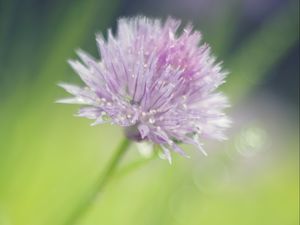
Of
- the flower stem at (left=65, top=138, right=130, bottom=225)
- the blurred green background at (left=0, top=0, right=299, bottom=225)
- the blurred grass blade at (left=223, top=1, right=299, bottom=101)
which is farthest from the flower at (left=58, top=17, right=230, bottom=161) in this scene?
the blurred grass blade at (left=223, top=1, right=299, bottom=101)

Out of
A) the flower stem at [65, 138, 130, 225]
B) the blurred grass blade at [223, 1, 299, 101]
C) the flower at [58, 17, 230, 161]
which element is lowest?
the blurred grass blade at [223, 1, 299, 101]

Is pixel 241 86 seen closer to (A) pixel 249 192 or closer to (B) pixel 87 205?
(A) pixel 249 192

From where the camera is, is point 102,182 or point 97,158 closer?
point 102,182

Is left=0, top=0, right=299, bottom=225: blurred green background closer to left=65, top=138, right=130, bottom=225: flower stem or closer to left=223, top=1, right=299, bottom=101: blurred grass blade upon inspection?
left=223, top=1, right=299, bottom=101: blurred grass blade

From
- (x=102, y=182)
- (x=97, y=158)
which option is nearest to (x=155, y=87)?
(x=102, y=182)

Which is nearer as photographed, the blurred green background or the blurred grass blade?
the blurred green background

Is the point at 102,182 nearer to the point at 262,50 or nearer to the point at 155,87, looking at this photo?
the point at 155,87
